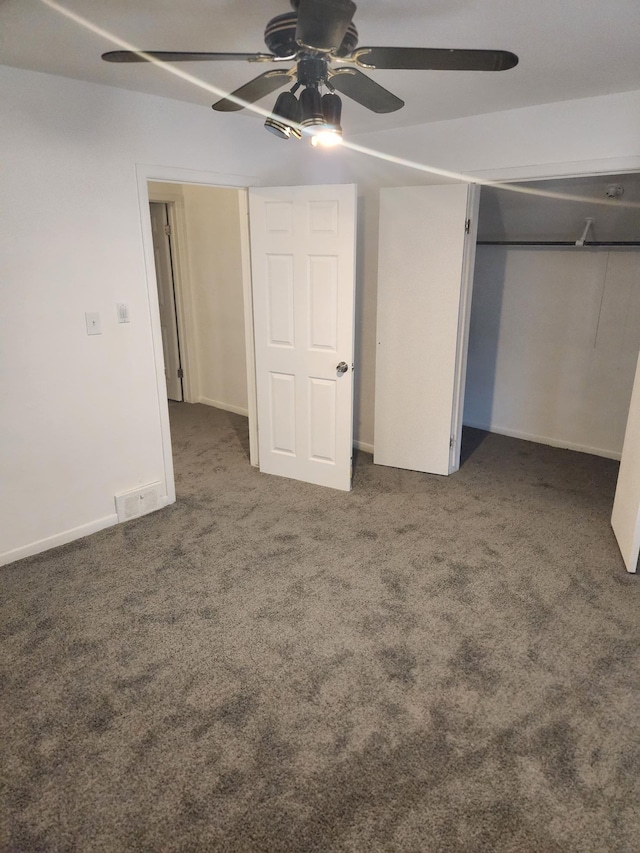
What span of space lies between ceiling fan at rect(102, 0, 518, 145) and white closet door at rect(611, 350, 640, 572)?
6.25 feet

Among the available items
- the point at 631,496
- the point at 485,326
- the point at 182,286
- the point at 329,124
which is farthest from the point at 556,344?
the point at 182,286

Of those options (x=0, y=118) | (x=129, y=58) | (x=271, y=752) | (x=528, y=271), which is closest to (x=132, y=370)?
(x=0, y=118)

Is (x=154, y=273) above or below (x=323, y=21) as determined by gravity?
below

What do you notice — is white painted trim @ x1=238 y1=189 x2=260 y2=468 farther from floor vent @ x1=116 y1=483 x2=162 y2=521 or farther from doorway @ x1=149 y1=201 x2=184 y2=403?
doorway @ x1=149 y1=201 x2=184 y2=403

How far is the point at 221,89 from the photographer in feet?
9.11

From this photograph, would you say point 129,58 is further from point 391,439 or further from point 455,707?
point 391,439

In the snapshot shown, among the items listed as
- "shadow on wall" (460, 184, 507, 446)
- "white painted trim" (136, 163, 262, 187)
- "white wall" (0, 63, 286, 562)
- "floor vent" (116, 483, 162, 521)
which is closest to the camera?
"white wall" (0, 63, 286, 562)

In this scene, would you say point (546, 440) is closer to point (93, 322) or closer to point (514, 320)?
point (514, 320)

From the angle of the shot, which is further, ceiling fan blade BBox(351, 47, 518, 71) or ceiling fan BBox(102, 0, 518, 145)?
ceiling fan blade BBox(351, 47, 518, 71)

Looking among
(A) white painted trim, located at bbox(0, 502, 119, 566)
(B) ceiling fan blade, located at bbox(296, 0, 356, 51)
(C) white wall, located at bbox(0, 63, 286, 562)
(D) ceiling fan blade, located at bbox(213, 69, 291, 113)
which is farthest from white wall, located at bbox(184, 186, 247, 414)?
(B) ceiling fan blade, located at bbox(296, 0, 356, 51)

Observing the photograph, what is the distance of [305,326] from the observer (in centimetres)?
350

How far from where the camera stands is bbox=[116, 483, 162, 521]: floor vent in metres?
3.22

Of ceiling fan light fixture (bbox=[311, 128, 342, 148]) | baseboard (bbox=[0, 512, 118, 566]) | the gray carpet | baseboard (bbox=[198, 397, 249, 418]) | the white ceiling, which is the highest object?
the white ceiling

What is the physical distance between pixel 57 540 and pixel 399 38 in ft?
9.62
